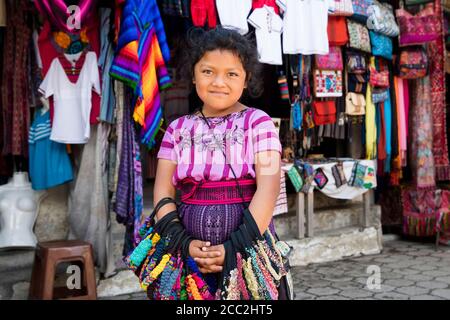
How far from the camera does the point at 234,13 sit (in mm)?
3537

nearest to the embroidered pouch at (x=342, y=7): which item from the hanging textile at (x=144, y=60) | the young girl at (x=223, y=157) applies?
the hanging textile at (x=144, y=60)

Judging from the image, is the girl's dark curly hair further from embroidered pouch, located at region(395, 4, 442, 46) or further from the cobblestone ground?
embroidered pouch, located at region(395, 4, 442, 46)

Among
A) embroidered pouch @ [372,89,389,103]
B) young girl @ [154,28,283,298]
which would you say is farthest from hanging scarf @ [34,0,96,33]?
embroidered pouch @ [372,89,389,103]

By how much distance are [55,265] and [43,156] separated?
0.86 m

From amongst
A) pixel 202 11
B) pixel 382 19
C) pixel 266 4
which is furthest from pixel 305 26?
pixel 382 19

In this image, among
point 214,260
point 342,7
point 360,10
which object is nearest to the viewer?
point 214,260

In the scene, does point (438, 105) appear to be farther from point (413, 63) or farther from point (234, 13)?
point (234, 13)

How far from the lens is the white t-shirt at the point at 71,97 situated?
3260 millimetres

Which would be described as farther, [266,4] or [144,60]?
[266,4]

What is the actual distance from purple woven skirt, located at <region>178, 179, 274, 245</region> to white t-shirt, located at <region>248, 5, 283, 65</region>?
2.37m

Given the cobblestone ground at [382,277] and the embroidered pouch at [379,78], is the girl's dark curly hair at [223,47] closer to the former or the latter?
the cobblestone ground at [382,277]

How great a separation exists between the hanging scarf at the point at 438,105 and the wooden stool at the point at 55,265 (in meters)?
4.41

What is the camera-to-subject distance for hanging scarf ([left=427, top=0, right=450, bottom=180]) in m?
5.34

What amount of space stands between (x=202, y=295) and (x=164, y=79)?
2.12 meters
